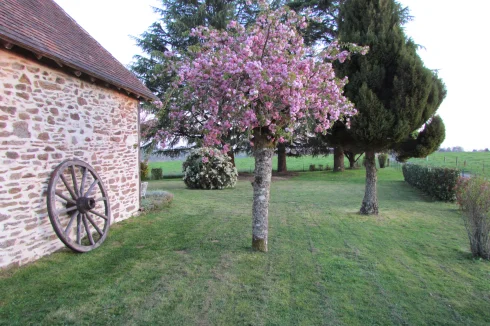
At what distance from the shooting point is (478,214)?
5602 mm

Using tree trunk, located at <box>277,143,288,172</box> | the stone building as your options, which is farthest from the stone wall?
tree trunk, located at <box>277,143,288,172</box>

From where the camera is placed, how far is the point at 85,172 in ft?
20.6

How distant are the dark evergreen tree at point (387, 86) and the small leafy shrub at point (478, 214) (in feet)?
8.91

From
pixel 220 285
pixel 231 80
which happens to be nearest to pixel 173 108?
pixel 231 80

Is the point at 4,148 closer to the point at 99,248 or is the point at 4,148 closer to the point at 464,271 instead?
the point at 99,248

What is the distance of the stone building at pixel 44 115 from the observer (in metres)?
4.69

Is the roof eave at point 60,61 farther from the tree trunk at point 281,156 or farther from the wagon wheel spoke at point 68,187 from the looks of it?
the tree trunk at point 281,156

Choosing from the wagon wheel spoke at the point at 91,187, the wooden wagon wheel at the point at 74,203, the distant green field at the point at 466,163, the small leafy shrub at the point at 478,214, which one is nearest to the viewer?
the wooden wagon wheel at the point at 74,203

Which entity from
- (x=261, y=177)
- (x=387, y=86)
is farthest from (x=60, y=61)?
(x=387, y=86)

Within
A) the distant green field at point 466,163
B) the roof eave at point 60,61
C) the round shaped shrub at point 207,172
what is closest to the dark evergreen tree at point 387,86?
the distant green field at point 466,163

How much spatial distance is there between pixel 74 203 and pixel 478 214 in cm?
713

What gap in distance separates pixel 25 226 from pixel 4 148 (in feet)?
4.02

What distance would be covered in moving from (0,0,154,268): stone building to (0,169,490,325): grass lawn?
25.8 inches

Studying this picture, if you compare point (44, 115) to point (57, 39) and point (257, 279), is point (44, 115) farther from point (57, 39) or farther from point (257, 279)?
point (257, 279)
